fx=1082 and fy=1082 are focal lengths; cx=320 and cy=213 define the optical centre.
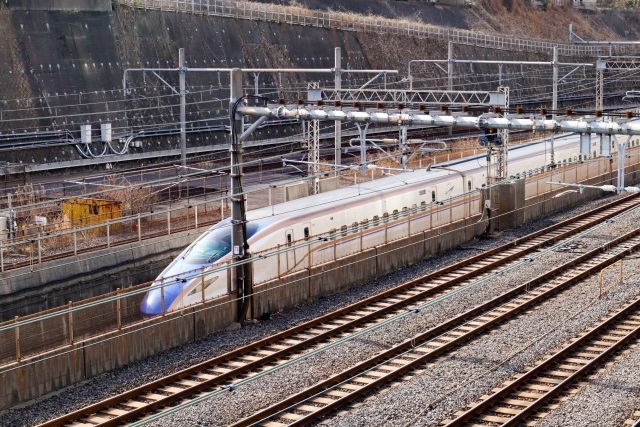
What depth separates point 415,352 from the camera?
19.4 metres

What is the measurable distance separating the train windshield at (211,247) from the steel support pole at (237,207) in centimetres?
99

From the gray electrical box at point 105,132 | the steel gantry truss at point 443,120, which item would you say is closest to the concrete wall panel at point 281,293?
the steel gantry truss at point 443,120

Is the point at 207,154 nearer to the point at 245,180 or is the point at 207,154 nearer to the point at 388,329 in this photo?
the point at 245,180

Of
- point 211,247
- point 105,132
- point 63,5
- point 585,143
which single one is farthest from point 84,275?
point 63,5

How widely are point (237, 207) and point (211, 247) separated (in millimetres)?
1747

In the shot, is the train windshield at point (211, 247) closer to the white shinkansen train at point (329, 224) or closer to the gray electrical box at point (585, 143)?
the white shinkansen train at point (329, 224)

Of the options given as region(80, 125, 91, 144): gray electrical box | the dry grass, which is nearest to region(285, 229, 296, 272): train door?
the dry grass

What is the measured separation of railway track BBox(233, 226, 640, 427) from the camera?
52.5 ft

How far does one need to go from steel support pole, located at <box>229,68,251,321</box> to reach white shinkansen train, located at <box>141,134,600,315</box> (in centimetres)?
47

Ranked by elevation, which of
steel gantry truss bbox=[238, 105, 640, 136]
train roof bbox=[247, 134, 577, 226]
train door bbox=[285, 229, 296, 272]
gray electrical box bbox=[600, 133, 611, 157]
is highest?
steel gantry truss bbox=[238, 105, 640, 136]

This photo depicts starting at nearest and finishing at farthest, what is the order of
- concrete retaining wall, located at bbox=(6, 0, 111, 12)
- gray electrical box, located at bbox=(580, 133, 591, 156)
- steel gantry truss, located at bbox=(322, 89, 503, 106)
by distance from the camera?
1. gray electrical box, located at bbox=(580, 133, 591, 156)
2. steel gantry truss, located at bbox=(322, 89, 503, 106)
3. concrete retaining wall, located at bbox=(6, 0, 111, 12)

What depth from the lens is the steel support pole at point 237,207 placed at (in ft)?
69.0

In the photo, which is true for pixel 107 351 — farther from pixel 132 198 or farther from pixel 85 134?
pixel 85 134

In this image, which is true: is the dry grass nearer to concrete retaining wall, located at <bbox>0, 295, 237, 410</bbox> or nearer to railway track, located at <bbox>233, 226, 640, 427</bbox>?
concrete retaining wall, located at <bbox>0, 295, 237, 410</bbox>
